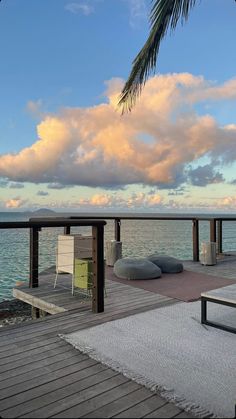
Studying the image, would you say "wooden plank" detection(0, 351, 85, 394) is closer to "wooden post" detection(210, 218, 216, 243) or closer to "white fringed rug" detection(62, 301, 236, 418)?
"white fringed rug" detection(62, 301, 236, 418)

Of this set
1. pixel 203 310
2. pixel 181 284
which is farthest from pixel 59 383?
pixel 181 284

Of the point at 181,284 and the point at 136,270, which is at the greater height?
the point at 136,270

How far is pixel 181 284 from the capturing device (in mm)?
5145

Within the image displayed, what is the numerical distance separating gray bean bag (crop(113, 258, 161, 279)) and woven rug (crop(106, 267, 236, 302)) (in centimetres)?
9

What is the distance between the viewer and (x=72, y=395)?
2.02 metres

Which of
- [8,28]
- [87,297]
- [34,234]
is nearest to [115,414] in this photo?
[87,297]

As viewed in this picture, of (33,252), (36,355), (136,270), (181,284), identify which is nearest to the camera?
(36,355)

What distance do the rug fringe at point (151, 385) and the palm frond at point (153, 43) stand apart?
3142 millimetres

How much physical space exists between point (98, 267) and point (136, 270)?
198 cm

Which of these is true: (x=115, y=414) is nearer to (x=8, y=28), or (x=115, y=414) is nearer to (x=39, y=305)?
(x=39, y=305)

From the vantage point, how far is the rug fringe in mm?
1850

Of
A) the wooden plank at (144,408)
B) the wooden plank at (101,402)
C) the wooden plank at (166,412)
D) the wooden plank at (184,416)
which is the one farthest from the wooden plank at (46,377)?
the wooden plank at (184,416)

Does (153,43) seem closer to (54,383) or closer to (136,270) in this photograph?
(136,270)

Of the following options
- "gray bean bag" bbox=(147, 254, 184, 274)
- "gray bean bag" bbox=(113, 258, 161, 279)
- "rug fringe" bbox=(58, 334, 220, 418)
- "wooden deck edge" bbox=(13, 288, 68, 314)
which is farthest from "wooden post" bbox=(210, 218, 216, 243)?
"rug fringe" bbox=(58, 334, 220, 418)
